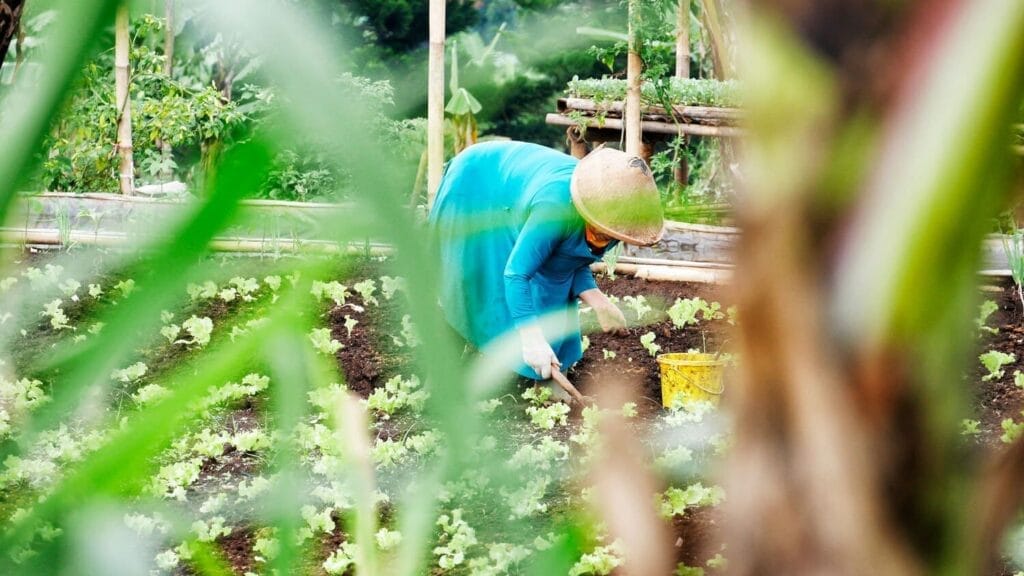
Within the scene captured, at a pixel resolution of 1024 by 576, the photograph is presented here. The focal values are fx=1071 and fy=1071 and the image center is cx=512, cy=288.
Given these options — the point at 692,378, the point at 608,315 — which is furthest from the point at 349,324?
the point at 692,378

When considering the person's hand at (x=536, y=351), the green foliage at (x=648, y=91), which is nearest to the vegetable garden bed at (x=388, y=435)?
the person's hand at (x=536, y=351)

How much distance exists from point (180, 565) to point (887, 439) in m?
3.15

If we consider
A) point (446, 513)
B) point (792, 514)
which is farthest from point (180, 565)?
point (792, 514)

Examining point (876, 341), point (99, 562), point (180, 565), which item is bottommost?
point (180, 565)

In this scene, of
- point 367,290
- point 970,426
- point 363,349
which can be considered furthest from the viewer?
point 367,290

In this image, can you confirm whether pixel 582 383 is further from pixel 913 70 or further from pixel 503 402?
pixel 913 70

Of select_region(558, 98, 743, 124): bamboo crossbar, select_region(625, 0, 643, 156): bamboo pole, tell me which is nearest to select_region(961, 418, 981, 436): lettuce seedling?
select_region(625, 0, 643, 156): bamboo pole

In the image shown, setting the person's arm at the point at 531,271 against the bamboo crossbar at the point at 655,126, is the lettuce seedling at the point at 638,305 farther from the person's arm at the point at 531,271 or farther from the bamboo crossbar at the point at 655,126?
the bamboo crossbar at the point at 655,126

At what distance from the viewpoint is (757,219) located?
0.22 meters

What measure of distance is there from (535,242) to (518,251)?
0.10 m

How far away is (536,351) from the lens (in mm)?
4336

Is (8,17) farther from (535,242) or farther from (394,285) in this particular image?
(394,285)

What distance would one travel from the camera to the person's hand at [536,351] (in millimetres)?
4332

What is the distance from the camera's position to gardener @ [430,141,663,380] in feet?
12.2
